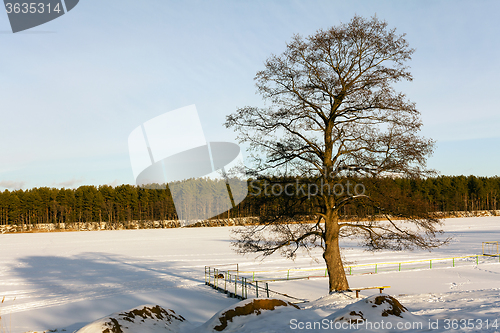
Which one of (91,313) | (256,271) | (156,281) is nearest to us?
(91,313)

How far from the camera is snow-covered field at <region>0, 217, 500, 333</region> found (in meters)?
9.81

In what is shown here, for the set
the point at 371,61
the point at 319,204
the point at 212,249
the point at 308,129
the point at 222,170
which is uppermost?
the point at 371,61

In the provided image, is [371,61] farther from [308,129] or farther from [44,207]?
[44,207]

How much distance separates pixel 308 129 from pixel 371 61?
11.4 ft

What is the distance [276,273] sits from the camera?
22203mm

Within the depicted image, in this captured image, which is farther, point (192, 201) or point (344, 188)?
point (192, 201)

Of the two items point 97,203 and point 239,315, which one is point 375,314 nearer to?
point 239,315

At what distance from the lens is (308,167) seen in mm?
13734

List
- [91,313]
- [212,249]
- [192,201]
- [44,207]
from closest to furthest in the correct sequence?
1. [91,313]
2. [212,249]
3. [44,207]
4. [192,201]

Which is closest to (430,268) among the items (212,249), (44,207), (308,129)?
(308,129)

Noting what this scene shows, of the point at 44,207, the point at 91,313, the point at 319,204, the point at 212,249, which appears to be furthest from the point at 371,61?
the point at 44,207

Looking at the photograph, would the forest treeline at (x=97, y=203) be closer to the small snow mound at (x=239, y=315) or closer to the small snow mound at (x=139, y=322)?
the small snow mound at (x=139, y=322)

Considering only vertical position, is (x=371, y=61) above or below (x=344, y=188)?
above

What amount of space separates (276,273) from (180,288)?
639 cm
